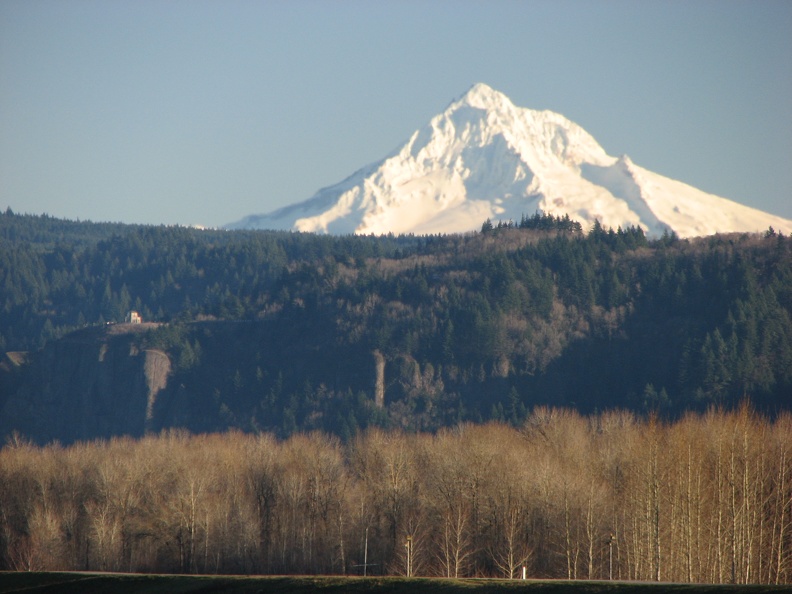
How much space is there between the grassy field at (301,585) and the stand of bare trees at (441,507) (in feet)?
53.4

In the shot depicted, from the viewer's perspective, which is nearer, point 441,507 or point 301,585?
point 301,585

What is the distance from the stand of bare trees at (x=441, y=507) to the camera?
3477 inches

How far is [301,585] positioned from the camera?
73188 millimetres

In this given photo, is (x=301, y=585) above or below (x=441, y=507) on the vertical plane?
below

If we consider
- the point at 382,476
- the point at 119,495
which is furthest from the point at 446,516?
the point at 119,495

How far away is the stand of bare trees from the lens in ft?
290

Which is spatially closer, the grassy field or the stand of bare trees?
the grassy field

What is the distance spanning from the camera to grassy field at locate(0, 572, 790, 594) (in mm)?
63156

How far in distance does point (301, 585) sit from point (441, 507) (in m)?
33.4

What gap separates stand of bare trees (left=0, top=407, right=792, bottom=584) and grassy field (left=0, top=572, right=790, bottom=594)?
16269 mm

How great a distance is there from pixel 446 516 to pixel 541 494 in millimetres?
6560

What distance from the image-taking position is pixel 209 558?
355 feet

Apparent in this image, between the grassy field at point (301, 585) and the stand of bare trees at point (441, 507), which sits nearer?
Answer: the grassy field at point (301, 585)

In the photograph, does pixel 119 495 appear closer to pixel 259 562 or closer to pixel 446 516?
pixel 259 562
